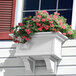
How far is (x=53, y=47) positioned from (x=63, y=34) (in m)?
0.37

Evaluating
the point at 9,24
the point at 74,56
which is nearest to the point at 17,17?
the point at 9,24

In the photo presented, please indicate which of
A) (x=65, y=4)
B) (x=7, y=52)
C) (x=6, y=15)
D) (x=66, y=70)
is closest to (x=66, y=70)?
(x=66, y=70)

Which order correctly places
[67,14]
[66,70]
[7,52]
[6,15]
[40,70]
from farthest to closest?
[6,15], [67,14], [7,52], [40,70], [66,70]

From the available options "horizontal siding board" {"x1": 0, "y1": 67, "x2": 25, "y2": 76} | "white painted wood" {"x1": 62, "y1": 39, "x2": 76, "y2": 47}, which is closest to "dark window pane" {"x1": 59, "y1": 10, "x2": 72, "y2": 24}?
"white painted wood" {"x1": 62, "y1": 39, "x2": 76, "y2": 47}

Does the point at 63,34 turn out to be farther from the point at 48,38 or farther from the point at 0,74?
the point at 0,74

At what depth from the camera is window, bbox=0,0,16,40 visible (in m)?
7.37

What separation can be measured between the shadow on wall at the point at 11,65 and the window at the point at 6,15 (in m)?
0.46

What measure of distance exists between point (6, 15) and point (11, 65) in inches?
36.7

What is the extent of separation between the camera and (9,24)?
24.2 feet

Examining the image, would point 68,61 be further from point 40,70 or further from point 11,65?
point 11,65

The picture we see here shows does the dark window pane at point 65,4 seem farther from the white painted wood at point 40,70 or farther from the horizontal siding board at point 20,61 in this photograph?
the white painted wood at point 40,70

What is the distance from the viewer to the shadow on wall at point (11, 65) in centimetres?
700

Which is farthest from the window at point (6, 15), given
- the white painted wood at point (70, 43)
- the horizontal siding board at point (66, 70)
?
the horizontal siding board at point (66, 70)

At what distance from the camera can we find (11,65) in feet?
23.2
